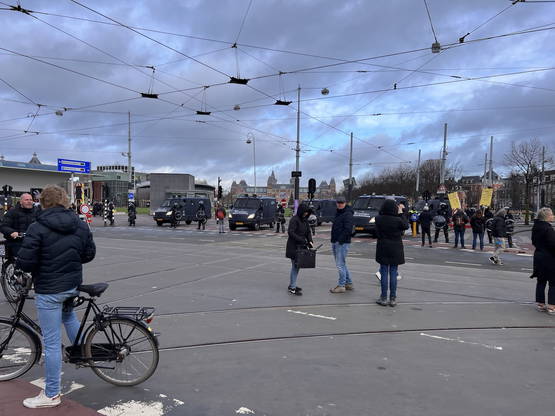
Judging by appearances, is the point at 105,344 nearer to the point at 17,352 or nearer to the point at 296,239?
the point at 17,352

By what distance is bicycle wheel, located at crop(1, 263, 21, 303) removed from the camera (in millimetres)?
6812

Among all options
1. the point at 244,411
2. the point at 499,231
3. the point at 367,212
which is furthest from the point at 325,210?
the point at 244,411

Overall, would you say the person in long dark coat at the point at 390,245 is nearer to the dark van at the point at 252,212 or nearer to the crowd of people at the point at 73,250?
the crowd of people at the point at 73,250

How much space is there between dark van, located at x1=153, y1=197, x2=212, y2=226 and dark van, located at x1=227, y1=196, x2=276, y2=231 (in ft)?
17.3

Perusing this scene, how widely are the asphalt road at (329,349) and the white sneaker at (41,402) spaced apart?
24cm

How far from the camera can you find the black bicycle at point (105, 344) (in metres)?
3.72

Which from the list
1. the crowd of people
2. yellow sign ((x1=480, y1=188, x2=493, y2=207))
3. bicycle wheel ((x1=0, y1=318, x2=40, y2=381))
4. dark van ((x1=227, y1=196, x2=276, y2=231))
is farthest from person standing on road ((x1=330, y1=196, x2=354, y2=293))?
dark van ((x1=227, y1=196, x2=276, y2=231))

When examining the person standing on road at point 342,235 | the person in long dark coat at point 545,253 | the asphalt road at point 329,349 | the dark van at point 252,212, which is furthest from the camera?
the dark van at point 252,212

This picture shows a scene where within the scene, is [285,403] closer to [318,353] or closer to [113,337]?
[318,353]

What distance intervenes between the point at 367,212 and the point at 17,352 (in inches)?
733

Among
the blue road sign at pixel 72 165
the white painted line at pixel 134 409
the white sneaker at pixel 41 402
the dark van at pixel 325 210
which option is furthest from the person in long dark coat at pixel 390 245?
the blue road sign at pixel 72 165

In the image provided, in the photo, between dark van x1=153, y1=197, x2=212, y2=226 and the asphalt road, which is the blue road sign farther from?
the asphalt road

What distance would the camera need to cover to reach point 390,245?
6.59 meters

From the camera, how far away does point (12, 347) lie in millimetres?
3775
